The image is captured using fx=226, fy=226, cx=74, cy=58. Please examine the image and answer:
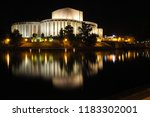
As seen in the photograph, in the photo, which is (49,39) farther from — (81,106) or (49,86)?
(81,106)

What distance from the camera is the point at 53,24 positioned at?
3654 inches

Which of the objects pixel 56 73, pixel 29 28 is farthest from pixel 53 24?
pixel 56 73

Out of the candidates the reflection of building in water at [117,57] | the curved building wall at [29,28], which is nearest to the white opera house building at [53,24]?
the curved building wall at [29,28]

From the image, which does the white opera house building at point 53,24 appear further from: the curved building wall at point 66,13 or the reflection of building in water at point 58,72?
the reflection of building in water at point 58,72

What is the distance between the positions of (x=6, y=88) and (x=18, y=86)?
0.63 metres

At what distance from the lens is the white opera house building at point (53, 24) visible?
92375 millimetres

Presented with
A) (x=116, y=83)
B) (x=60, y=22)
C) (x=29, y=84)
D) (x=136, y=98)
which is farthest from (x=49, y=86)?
(x=60, y=22)

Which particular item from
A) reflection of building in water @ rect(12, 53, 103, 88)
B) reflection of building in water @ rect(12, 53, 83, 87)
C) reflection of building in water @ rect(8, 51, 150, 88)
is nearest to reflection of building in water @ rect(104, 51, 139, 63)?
reflection of building in water @ rect(8, 51, 150, 88)

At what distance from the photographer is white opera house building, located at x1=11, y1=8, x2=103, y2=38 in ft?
303

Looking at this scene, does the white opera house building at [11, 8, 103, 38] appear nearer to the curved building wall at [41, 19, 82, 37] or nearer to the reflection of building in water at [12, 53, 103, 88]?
the curved building wall at [41, 19, 82, 37]

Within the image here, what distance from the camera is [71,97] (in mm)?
9773

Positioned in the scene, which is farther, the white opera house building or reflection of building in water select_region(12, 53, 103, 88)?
the white opera house building

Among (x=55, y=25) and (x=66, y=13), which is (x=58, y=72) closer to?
(x=55, y=25)

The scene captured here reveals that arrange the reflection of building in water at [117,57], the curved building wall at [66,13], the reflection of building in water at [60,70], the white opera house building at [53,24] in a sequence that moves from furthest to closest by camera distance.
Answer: the curved building wall at [66,13] → the white opera house building at [53,24] → the reflection of building in water at [117,57] → the reflection of building in water at [60,70]
